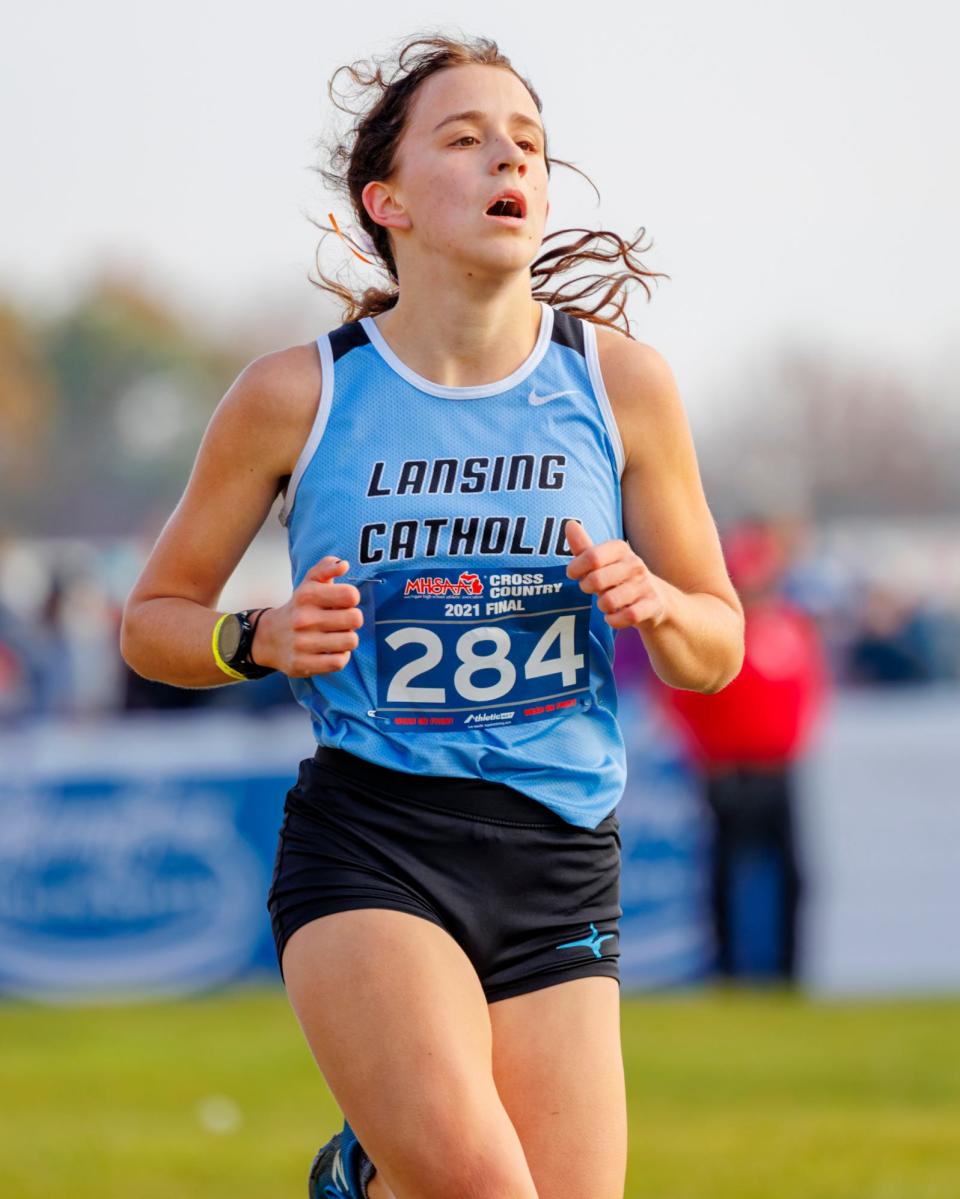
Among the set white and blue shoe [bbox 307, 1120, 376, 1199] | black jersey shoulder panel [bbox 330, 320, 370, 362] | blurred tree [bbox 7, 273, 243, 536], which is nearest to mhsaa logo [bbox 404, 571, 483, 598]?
black jersey shoulder panel [bbox 330, 320, 370, 362]

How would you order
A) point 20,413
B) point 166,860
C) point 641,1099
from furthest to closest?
1. point 20,413
2. point 166,860
3. point 641,1099

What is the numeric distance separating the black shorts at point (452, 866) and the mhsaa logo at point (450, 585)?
306 millimetres

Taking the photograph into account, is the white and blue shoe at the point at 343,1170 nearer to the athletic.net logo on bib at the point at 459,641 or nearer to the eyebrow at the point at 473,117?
the athletic.net logo on bib at the point at 459,641

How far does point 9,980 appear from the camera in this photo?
9758 millimetres

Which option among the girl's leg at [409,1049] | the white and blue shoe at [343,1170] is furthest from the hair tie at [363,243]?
the white and blue shoe at [343,1170]

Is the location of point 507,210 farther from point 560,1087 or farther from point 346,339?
point 560,1087

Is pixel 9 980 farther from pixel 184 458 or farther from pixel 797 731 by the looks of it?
pixel 184 458

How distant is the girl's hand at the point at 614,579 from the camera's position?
3035 mm

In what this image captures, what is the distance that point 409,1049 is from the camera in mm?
3070

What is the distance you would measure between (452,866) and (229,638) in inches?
21.0

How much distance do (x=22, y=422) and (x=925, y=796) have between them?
26.5m

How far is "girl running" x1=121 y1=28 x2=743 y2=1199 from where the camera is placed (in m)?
3.25

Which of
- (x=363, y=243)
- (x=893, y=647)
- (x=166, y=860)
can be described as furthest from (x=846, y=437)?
(x=363, y=243)

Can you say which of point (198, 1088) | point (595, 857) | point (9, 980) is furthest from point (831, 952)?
point (595, 857)
